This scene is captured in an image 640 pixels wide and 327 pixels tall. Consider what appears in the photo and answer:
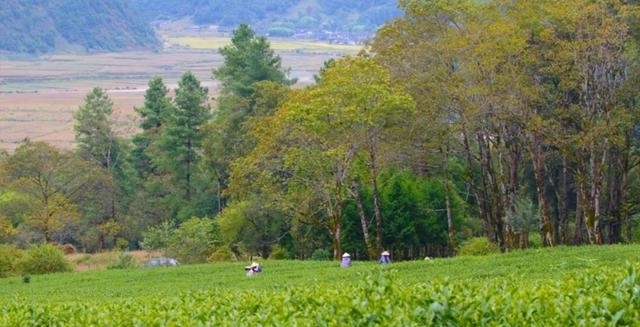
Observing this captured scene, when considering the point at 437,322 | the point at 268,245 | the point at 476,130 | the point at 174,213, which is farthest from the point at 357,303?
the point at 174,213

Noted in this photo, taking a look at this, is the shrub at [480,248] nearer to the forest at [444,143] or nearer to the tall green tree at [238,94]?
the forest at [444,143]

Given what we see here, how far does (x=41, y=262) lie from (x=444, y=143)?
1832cm

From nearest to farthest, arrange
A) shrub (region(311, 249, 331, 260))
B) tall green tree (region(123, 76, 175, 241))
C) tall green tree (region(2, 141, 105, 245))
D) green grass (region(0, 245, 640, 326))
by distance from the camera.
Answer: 1. green grass (region(0, 245, 640, 326))
2. shrub (region(311, 249, 331, 260))
3. tall green tree (region(2, 141, 105, 245))
4. tall green tree (region(123, 76, 175, 241))

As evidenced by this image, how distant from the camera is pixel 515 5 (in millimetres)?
36469

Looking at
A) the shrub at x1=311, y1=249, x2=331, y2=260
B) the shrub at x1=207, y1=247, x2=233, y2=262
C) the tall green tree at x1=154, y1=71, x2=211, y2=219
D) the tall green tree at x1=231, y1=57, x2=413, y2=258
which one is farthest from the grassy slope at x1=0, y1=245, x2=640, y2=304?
the tall green tree at x1=154, y1=71, x2=211, y2=219

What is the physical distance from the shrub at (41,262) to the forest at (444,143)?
28.1 ft

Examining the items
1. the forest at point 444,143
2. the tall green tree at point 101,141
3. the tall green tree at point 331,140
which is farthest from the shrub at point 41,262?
the tall green tree at point 101,141

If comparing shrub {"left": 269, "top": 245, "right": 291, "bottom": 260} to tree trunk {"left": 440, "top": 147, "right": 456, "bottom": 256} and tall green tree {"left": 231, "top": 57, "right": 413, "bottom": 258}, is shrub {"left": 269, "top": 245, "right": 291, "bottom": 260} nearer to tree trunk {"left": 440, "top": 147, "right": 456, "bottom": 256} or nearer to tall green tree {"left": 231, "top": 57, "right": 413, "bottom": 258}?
tall green tree {"left": 231, "top": 57, "right": 413, "bottom": 258}

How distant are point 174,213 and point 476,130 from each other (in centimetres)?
3870

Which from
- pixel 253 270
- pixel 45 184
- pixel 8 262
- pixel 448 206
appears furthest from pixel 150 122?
pixel 253 270

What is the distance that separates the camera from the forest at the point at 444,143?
35438mm

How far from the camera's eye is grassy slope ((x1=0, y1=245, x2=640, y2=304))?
2634cm

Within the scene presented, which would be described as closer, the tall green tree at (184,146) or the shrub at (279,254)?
the shrub at (279,254)

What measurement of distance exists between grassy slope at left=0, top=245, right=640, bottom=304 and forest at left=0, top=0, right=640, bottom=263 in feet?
17.5
